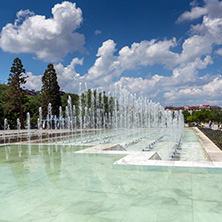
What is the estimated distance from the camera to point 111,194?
161 inches

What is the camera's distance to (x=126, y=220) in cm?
312

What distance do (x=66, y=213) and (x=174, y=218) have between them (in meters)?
1.57

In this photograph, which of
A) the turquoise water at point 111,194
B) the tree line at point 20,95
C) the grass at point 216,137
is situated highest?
the tree line at point 20,95

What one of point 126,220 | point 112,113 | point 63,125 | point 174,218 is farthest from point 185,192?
point 112,113

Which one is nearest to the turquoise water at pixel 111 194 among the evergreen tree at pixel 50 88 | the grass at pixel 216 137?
the grass at pixel 216 137

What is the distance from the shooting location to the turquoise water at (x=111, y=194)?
3.30 meters

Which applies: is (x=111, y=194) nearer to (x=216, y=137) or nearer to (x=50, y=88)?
(x=216, y=137)

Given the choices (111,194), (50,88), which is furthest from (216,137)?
(50,88)

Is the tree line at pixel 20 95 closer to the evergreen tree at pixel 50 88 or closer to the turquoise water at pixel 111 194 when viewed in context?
the evergreen tree at pixel 50 88

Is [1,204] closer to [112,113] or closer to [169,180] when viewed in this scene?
[169,180]

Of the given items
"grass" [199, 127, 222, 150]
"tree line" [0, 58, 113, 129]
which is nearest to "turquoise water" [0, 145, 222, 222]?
"grass" [199, 127, 222, 150]

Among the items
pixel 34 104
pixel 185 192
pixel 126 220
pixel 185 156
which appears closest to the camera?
pixel 126 220

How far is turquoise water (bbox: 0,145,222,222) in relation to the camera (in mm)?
3299

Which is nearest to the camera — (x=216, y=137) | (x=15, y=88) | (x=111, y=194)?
(x=111, y=194)
